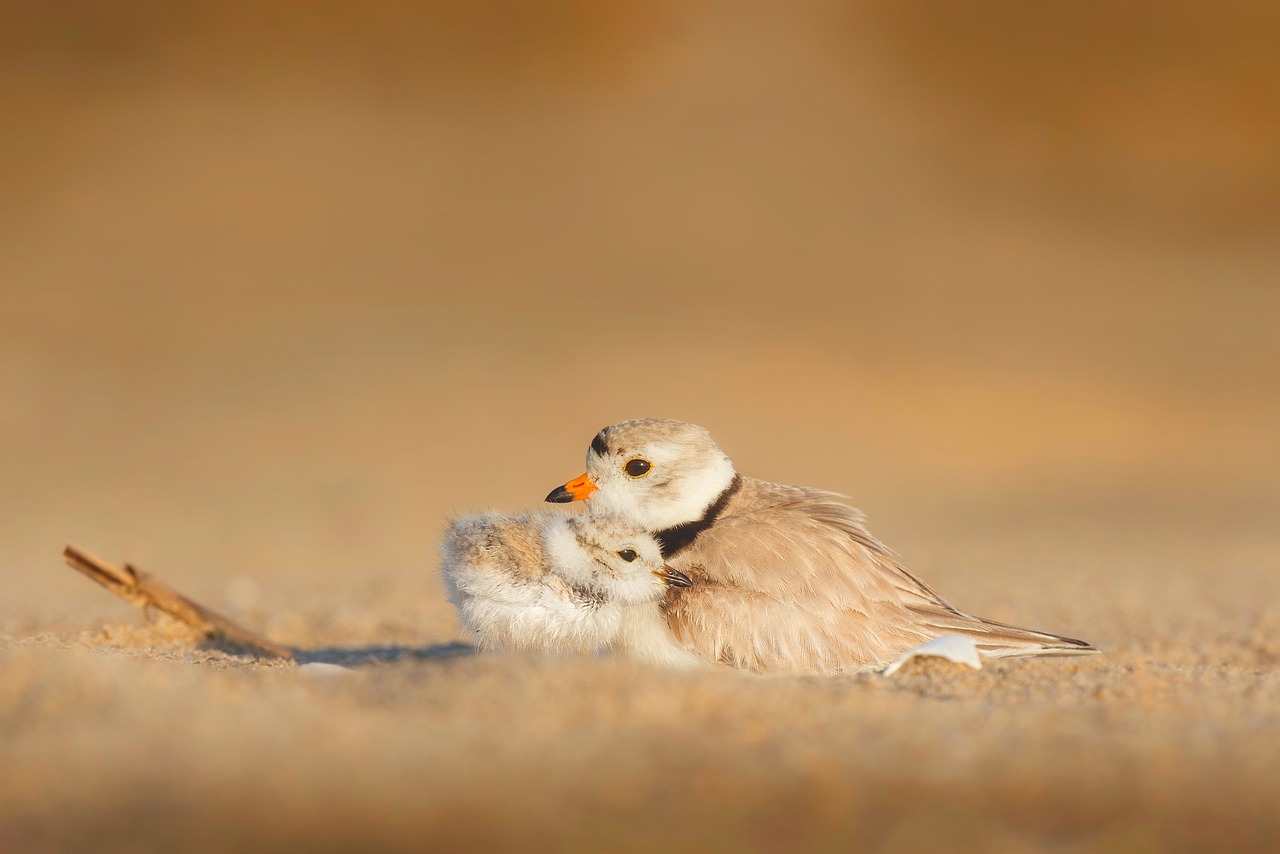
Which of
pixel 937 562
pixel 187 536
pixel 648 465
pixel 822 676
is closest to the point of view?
pixel 822 676

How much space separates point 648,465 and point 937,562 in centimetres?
414

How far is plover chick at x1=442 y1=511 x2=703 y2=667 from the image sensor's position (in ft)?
11.5

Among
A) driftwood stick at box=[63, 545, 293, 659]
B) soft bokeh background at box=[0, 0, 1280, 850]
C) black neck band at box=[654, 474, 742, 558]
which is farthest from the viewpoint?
driftwood stick at box=[63, 545, 293, 659]

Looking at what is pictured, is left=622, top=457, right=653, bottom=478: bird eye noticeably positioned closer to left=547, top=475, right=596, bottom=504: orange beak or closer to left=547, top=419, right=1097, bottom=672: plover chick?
left=547, top=419, right=1097, bottom=672: plover chick

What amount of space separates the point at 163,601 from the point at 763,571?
217 centimetres

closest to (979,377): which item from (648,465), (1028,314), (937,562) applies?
(1028,314)

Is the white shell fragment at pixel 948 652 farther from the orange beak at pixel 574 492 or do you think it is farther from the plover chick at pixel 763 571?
the orange beak at pixel 574 492

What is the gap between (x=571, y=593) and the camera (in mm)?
3523

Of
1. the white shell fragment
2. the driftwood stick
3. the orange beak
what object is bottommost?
the white shell fragment

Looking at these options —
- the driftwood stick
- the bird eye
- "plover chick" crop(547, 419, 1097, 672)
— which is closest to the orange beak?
"plover chick" crop(547, 419, 1097, 672)

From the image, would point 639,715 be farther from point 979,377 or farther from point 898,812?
point 979,377

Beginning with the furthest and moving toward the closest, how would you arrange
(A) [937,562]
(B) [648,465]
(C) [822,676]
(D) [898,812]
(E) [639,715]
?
(A) [937,562] → (B) [648,465] → (C) [822,676] → (E) [639,715] → (D) [898,812]

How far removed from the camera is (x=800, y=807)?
208 cm

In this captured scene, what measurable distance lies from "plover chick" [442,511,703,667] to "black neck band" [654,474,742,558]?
0.46 ft
